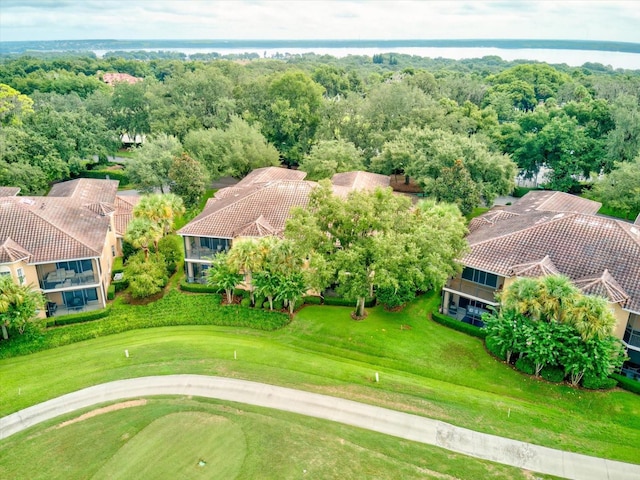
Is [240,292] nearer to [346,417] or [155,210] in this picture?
[155,210]

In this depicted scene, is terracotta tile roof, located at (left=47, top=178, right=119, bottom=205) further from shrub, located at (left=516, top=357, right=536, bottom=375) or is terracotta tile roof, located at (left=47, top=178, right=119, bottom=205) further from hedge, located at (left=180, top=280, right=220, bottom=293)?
shrub, located at (left=516, top=357, right=536, bottom=375)

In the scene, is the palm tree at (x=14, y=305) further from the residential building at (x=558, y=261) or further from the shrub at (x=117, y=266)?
the residential building at (x=558, y=261)

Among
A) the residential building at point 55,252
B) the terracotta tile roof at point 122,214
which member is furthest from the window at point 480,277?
the terracotta tile roof at point 122,214

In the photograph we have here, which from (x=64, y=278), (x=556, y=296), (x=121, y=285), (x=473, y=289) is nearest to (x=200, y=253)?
(x=121, y=285)

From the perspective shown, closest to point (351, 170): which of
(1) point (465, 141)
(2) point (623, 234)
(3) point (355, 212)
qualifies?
(1) point (465, 141)

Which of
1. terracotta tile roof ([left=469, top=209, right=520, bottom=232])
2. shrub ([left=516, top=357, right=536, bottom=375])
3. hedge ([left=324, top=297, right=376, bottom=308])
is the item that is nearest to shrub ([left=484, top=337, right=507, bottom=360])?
shrub ([left=516, top=357, right=536, bottom=375])

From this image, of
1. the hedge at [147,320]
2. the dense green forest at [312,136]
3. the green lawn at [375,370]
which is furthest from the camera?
the dense green forest at [312,136]

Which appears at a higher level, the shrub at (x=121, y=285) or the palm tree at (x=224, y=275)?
the palm tree at (x=224, y=275)
